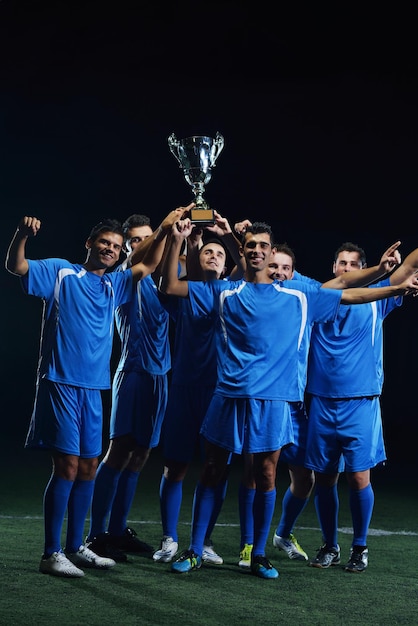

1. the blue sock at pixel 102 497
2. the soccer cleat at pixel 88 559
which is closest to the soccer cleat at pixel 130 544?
the blue sock at pixel 102 497

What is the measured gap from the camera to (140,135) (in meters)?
9.66

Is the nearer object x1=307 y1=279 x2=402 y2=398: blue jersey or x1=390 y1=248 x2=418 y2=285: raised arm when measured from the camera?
x1=390 y1=248 x2=418 y2=285: raised arm

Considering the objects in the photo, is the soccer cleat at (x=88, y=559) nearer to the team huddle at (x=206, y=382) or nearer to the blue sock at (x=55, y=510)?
the team huddle at (x=206, y=382)

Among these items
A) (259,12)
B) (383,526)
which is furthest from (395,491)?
(259,12)

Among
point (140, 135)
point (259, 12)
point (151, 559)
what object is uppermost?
point (259, 12)

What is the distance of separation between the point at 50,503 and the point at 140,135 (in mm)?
6086

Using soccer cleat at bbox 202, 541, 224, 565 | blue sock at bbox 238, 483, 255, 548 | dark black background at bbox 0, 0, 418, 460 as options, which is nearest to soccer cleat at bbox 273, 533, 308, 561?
blue sock at bbox 238, 483, 255, 548

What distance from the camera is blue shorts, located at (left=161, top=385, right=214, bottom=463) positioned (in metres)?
4.57

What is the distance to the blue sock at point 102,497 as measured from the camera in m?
4.66

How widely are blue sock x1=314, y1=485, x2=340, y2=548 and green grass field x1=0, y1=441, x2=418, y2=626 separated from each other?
172 millimetres

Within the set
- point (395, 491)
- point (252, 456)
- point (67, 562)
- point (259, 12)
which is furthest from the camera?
point (259, 12)

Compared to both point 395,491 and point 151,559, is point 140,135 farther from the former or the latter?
point 151,559

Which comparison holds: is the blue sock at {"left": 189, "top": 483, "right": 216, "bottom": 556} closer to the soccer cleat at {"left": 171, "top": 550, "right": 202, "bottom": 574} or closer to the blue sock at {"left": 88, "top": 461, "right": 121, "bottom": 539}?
the soccer cleat at {"left": 171, "top": 550, "right": 202, "bottom": 574}

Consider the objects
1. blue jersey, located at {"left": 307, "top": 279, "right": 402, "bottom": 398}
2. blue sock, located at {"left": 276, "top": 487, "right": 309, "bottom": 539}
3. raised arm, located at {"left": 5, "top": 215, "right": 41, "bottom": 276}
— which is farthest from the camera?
blue sock, located at {"left": 276, "top": 487, "right": 309, "bottom": 539}
